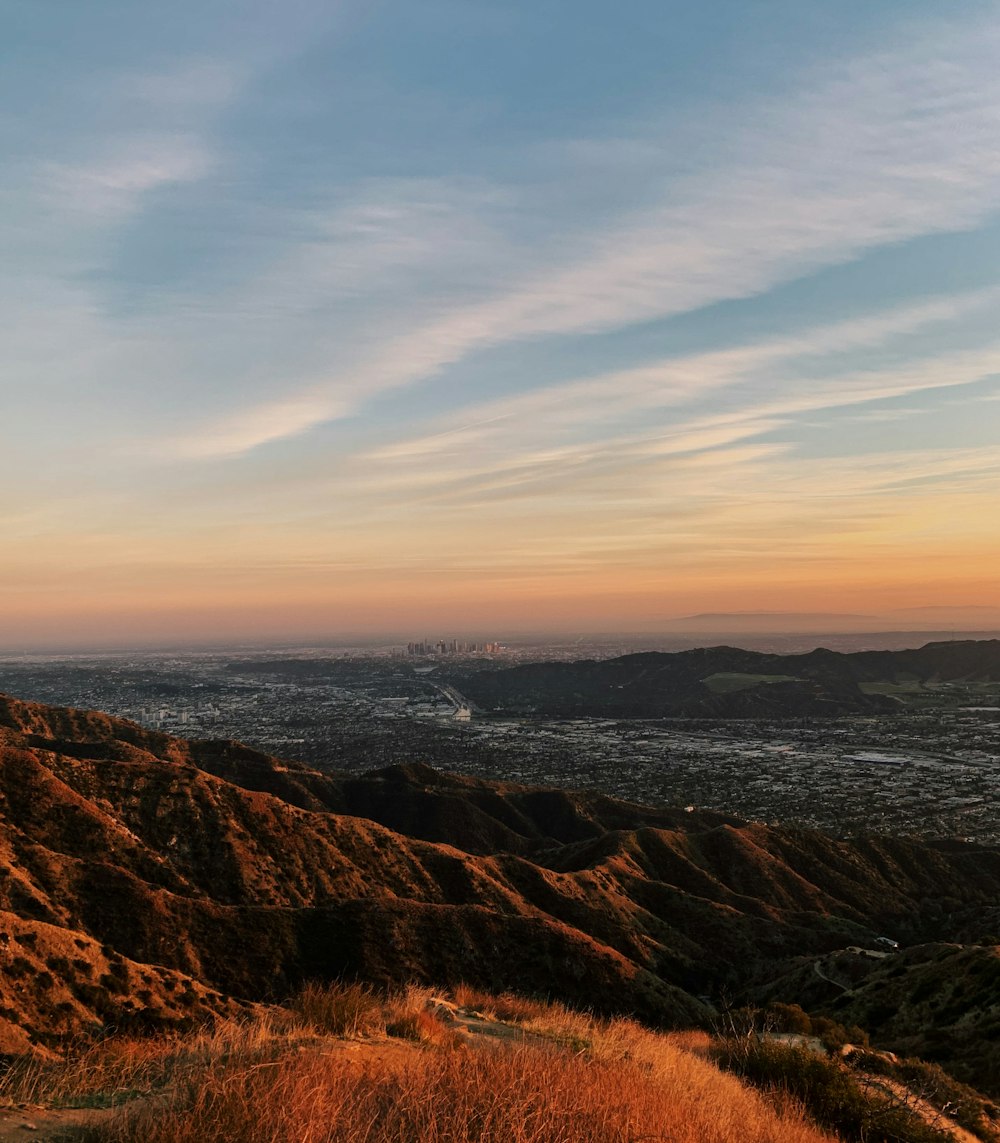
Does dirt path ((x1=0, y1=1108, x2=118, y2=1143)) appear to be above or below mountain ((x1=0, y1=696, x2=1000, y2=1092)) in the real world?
above

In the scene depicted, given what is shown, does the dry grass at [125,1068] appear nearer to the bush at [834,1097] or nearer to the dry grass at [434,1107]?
the dry grass at [434,1107]

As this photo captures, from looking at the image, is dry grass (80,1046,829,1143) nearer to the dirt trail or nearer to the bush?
the dirt trail

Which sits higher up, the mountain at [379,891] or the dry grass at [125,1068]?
the dry grass at [125,1068]

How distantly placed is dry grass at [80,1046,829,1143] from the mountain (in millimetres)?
15549

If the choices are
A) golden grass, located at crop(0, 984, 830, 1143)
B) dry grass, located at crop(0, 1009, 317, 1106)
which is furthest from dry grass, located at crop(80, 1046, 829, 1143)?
dry grass, located at crop(0, 1009, 317, 1106)

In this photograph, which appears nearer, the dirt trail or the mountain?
the dirt trail

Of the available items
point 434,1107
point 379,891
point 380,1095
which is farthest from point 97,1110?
point 379,891

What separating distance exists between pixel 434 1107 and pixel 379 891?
53725 millimetres

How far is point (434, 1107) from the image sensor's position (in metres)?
5.87

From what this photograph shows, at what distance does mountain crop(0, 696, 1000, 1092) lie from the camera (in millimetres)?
33812

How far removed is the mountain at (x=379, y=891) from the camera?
33.8m

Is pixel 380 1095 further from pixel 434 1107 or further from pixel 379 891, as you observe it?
pixel 379 891

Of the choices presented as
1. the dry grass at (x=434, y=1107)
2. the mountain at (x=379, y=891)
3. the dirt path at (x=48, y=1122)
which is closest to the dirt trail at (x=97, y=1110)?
the dirt path at (x=48, y=1122)

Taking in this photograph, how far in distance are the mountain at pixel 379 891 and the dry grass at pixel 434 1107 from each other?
15.5m
